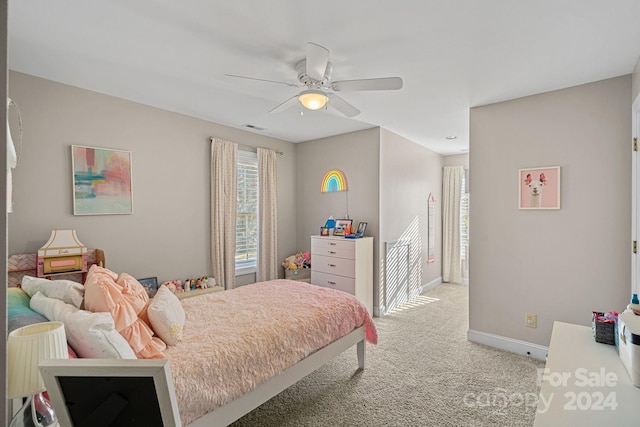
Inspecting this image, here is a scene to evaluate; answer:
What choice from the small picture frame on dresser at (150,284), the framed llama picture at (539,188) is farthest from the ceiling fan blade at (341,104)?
the small picture frame on dresser at (150,284)

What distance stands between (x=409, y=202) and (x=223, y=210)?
2.91m

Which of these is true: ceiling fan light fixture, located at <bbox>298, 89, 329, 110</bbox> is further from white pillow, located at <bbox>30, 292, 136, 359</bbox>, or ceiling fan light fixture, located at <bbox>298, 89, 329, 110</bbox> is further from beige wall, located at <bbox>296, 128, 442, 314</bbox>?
beige wall, located at <bbox>296, 128, 442, 314</bbox>

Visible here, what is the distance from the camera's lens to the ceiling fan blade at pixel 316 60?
71.1 inches

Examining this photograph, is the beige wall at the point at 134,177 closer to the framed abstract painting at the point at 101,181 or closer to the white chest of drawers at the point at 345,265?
the framed abstract painting at the point at 101,181

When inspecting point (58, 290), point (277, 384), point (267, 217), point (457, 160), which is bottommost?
point (277, 384)

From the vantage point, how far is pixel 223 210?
4.01 m

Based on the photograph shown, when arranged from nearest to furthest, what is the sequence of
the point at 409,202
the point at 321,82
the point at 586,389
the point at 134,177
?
the point at 586,389 → the point at 321,82 → the point at 134,177 → the point at 409,202

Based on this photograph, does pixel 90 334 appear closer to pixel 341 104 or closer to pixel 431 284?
pixel 341 104

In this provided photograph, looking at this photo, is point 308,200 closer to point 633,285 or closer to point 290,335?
point 290,335

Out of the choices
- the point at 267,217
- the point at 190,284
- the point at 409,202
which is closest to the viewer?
the point at 190,284

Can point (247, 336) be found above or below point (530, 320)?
above

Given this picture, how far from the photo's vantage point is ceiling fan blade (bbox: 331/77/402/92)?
6.62 feet

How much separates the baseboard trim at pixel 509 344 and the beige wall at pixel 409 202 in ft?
4.17

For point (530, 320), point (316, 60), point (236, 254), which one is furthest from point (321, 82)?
point (530, 320)
